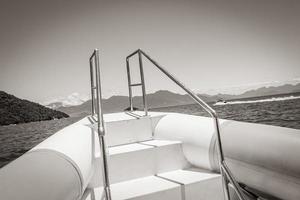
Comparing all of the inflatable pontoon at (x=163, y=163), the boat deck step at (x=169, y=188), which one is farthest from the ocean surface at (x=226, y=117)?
the boat deck step at (x=169, y=188)

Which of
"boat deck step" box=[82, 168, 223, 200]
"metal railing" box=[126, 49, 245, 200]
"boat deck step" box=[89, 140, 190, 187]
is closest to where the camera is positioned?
"metal railing" box=[126, 49, 245, 200]

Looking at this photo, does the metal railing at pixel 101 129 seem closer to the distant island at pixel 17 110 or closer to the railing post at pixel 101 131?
the railing post at pixel 101 131

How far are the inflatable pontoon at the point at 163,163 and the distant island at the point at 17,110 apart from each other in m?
34.1

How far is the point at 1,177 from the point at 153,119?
1.50 meters

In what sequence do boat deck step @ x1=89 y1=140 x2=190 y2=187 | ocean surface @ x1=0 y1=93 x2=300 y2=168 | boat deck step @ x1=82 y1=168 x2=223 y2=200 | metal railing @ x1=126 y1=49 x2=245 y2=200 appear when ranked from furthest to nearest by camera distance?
1. ocean surface @ x1=0 y1=93 x2=300 y2=168
2. boat deck step @ x1=89 y1=140 x2=190 y2=187
3. boat deck step @ x1=82 y1=168 x2=223 y2=200
4. metal railing @ x1=126 y1=49 x2=245 y2=200

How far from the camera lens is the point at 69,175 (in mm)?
1191

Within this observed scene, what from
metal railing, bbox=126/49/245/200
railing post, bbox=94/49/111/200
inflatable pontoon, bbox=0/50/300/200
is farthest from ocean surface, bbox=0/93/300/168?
railing post, bbox=94/49/111/200

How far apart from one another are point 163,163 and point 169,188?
374 mm

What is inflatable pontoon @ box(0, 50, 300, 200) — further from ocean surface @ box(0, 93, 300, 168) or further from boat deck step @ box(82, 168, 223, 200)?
ocean surface @ box(0, 93, 300, 168)

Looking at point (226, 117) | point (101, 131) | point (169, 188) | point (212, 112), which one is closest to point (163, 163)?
point (169, 188)

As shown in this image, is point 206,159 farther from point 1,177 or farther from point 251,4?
point 251,4

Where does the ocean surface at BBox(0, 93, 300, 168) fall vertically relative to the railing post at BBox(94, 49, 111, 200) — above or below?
below

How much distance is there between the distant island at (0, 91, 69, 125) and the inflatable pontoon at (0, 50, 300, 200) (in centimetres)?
3411

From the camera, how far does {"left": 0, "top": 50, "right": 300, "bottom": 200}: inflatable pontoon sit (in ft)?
3.64
